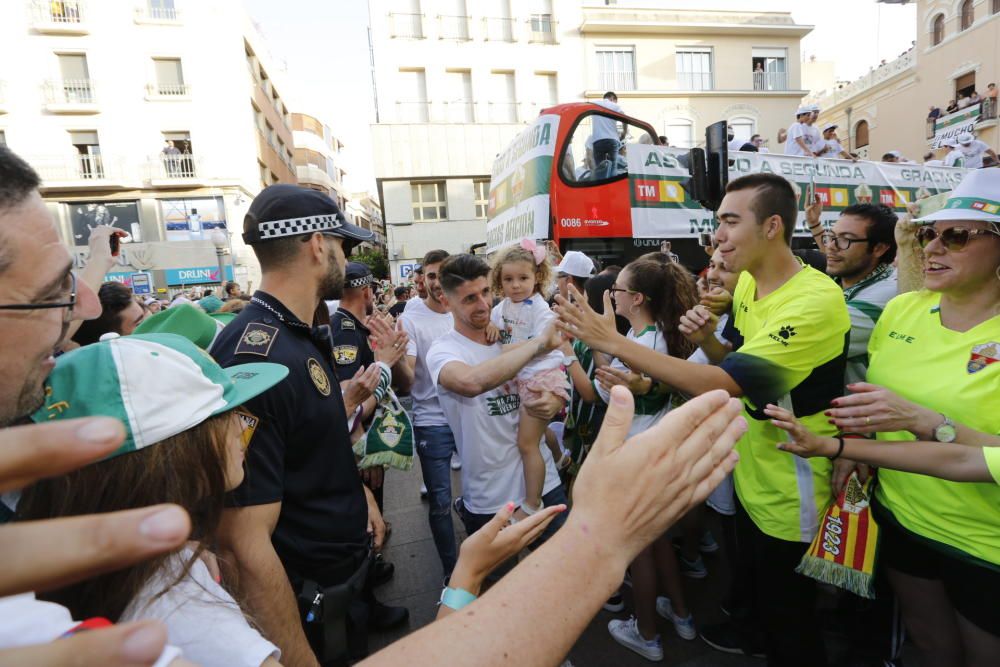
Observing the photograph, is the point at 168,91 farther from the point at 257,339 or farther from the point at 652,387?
the point at 652,387

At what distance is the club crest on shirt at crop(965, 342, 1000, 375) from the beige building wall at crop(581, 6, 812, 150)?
79.9 feet

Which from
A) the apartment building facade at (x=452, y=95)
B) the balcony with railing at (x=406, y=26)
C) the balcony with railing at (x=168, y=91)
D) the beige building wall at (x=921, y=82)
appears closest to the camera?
the beige building wall at (x=921, y=82)

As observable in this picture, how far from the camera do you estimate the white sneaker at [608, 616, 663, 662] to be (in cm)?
268

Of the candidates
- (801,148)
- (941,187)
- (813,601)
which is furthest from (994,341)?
(941,187)

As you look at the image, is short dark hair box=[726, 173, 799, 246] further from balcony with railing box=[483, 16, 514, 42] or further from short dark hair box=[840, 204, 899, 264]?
balcony with railing box=[483, 16, 514, 42]

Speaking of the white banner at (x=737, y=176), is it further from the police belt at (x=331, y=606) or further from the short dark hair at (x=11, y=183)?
the short dark hair at (x=11, y=183)

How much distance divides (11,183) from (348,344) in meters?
2.46

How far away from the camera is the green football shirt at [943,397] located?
1672 mm

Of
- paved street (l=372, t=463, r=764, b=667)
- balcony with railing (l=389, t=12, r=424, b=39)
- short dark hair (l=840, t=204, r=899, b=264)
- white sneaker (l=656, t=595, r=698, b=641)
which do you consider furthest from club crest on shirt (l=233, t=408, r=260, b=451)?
balcony with railing (l=389, t=12, r=424, b=39)

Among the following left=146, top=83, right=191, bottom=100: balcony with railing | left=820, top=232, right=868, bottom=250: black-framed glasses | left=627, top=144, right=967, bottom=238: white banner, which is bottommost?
left=820, top=232, right=868, bottom=250: black-framed glasses

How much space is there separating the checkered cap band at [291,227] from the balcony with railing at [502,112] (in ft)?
73.2

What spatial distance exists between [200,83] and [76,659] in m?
28.7

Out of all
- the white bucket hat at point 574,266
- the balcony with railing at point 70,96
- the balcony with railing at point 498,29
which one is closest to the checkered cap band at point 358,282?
the white bucket hat at point 574,266

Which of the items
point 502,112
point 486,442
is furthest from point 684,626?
point 502,112
